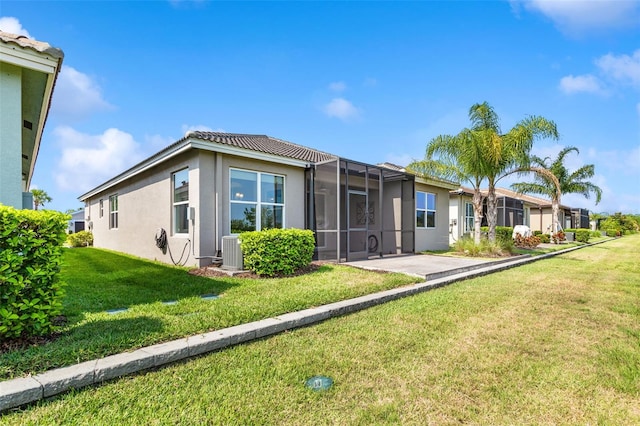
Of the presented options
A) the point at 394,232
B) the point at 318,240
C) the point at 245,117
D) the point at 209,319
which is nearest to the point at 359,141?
the point at 245,117

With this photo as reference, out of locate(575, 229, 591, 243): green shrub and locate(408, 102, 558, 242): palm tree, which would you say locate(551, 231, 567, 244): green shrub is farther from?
locate(408, 102, 558, 242): palm tree

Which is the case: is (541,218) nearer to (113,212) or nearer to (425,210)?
(425,210)

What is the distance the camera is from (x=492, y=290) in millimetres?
7039

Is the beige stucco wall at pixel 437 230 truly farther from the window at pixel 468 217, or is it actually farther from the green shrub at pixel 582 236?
the green shrub at pixel 582 236

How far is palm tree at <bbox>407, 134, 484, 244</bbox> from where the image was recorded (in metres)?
13.7

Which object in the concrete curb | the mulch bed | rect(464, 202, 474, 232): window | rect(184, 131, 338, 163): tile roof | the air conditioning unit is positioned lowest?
the concrete curb

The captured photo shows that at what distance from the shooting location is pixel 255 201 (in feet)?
31.9

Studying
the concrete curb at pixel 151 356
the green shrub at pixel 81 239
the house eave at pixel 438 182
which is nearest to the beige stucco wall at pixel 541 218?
the house eave at pixel 438 182

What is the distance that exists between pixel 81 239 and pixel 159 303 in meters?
20.5

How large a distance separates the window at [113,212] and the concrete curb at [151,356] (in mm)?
15039

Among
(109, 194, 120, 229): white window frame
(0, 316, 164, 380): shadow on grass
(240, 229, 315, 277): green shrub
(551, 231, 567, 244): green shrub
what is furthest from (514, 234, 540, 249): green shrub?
(109, 194, 120, 229): white window frame

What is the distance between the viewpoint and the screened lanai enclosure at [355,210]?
409 inches

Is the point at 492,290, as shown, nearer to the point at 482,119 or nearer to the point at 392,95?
the point at 482,119

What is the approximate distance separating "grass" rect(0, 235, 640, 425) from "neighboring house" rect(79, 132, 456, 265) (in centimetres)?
540
